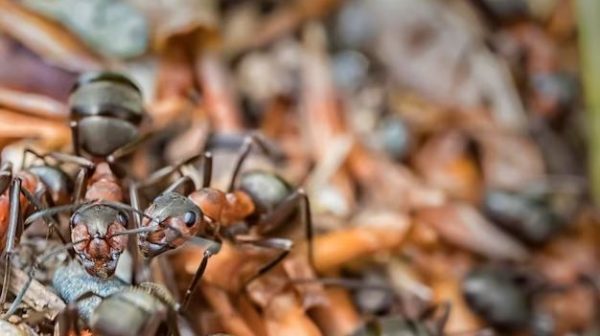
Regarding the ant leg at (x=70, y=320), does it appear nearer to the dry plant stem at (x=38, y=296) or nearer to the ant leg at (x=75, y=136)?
the dry plant stem at (x=38, y=296)

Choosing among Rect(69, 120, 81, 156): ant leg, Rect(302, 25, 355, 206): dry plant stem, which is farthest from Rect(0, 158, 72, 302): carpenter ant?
Rect(302, 25, 355, 206): dry plant stem

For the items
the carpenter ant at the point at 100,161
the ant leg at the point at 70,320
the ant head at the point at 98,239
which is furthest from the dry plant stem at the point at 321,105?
the ant leg at the point at 70,320

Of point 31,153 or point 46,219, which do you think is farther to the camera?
point 31,153

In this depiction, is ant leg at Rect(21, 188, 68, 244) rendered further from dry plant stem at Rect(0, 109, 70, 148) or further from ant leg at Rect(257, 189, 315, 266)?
ant leg at Rect(257, 189, 315, 266)

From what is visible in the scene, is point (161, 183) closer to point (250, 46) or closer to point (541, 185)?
point (250, 46)

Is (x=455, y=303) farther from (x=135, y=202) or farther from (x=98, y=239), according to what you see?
(x=98, y=239)

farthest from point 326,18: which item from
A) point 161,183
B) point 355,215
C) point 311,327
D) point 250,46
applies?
point 311,327

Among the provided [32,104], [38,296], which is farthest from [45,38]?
[38,296]
